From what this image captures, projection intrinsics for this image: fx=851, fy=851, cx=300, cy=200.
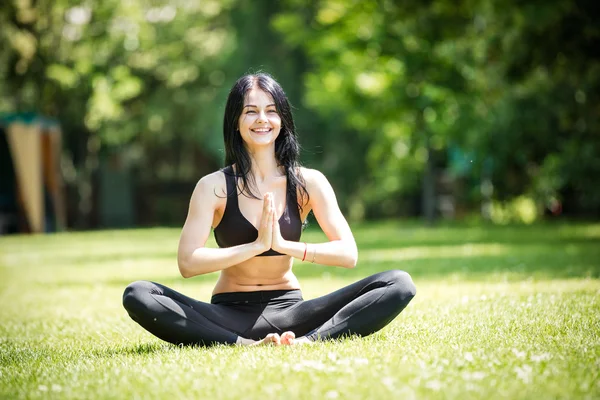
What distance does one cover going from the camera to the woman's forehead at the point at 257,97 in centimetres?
581

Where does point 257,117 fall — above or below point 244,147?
above

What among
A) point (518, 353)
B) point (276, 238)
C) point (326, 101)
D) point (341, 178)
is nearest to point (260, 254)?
point (276, 238)

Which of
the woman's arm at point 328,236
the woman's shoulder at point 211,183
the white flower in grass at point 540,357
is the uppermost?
the woman's shoulder at point 211,183

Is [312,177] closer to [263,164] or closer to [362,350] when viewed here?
[263,164]

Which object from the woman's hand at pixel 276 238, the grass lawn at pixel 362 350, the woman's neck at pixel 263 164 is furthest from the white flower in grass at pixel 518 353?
the woman's neck at pixel 263 164

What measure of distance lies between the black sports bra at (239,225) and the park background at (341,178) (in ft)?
2.35

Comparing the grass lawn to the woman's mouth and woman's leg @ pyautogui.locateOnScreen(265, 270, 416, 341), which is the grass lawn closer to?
woman's leg @ pyautogui.locateOnScreen(265, 270, 416, 341)

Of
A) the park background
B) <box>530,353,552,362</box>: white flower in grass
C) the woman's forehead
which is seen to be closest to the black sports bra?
the woman's forehead

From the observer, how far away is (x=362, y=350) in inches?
202

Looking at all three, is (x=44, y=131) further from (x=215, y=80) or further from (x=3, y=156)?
(x=215, y=80)

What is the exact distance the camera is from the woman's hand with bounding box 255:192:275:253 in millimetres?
5309

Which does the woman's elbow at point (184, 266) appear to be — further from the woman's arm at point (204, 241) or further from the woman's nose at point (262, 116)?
the woman's nose at point (262, 116)

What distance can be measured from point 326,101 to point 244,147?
25.3 m

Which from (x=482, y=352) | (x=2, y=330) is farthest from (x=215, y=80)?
(x=482, y=352)
